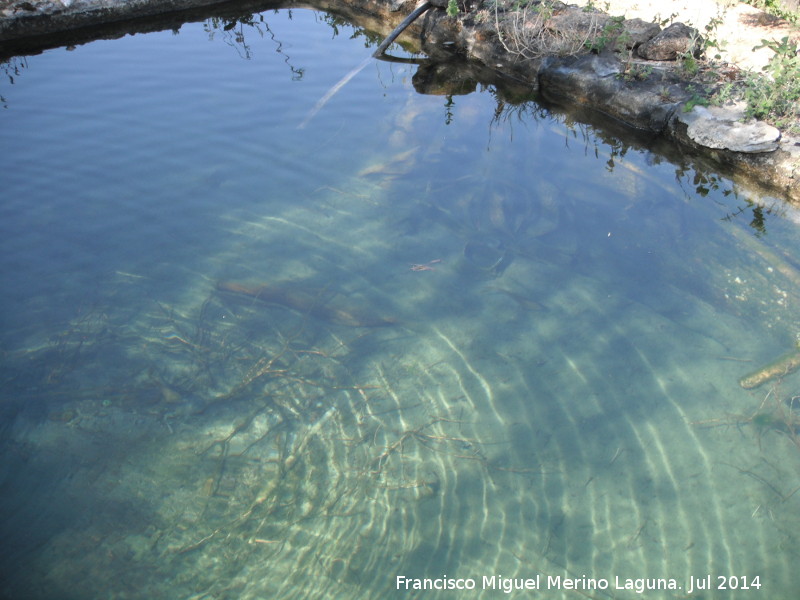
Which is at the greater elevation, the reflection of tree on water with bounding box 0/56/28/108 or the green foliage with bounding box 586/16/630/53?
the reflection of tree on water with bounding box 0/56/28/108

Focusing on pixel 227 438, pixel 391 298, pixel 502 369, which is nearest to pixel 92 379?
pixel 227 438

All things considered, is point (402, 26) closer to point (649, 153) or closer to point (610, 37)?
point (610, 37)

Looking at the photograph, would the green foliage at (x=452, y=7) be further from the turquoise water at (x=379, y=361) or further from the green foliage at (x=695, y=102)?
the green foliage at (x=695, y=102)

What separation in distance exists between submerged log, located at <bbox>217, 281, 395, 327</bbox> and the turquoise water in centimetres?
3

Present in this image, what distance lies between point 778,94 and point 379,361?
551 centimetres

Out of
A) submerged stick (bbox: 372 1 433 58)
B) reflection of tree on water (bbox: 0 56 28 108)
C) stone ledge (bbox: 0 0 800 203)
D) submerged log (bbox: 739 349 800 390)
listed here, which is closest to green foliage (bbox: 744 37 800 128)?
stone ledge (bbox: 0 0 800 203)

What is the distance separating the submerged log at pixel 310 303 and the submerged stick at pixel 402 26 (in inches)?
214

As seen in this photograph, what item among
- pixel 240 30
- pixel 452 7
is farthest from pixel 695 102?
pixel 240 30

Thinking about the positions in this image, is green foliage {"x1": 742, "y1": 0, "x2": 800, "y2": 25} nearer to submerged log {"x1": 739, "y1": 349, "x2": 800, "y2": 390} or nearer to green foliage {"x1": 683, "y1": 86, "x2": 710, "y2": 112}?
green foliage {"x1": 683, "y1": 86, "x2": 710, "y2": 112}

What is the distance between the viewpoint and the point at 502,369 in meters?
4.39

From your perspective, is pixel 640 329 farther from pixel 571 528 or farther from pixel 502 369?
pixel 571 528

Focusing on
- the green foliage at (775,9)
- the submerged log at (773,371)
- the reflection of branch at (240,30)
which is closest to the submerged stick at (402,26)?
the reflection of branch at (240,30)

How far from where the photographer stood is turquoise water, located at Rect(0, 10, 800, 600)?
3426 millimetres

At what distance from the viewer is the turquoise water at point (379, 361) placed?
3426 mm
